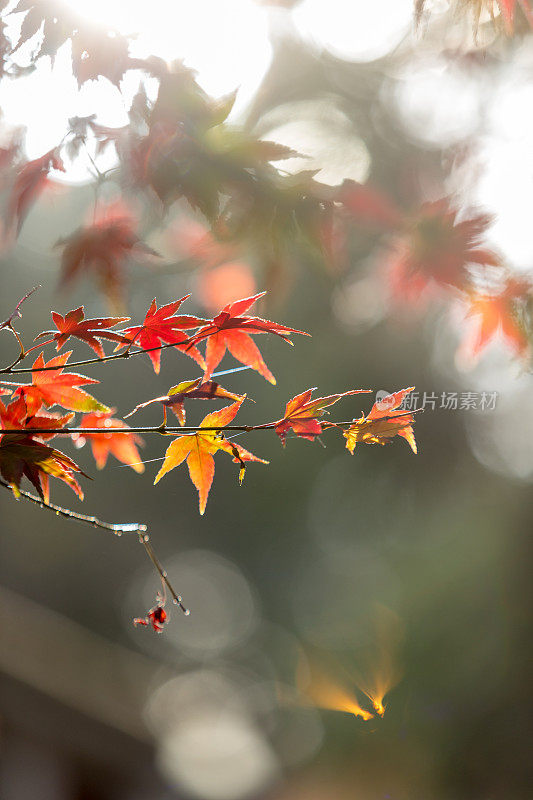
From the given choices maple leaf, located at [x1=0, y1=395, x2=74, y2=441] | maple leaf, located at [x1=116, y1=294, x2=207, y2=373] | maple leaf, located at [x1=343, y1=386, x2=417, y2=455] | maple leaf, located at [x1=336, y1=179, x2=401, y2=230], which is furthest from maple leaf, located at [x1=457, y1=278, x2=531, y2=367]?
maple leaf, located at [x1=0, y1=395, x2=74, y2=441]

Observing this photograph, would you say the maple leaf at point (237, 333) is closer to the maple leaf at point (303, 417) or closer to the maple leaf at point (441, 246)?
the maple leaf at point (303, 417)

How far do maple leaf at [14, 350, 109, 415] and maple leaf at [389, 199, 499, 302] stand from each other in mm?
621

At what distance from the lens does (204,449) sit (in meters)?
0.55

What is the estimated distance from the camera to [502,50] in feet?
6.93

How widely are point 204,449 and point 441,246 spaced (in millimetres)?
586

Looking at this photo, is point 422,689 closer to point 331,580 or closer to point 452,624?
point 452,624

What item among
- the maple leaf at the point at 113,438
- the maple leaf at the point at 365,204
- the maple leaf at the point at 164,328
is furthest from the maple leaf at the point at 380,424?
the maple leaf at the point at 365,204

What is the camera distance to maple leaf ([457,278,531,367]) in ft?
3.10

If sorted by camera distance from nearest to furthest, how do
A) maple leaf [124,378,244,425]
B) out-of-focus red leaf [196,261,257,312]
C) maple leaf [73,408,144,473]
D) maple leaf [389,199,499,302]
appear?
1. maple leaf [124,378,244,425]
2. maple leaf [73,408,144,473]
3. maple leaf [389,199,499,302]
4. out-of-focus red leaf [196,261,257,312]

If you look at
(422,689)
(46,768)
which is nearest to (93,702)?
(46,768)

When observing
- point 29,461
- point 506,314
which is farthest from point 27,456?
point 506,314

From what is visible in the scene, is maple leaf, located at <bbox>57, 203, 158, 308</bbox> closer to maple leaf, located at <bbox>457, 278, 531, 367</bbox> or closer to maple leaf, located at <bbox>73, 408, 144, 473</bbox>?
maple leaf, located at <bbox>73, 408, 144, 473</bbox>

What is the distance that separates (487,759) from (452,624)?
2.30 ft

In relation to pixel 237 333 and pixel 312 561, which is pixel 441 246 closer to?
pixel 237 333
